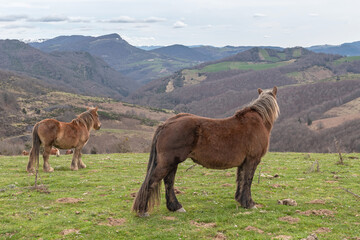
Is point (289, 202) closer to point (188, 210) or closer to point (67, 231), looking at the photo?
point (188, 210)

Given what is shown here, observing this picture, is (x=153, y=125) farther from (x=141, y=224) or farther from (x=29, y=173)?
(x=141, y=224)

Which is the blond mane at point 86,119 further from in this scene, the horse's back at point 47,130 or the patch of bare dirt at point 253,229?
the patch of bare dirt at point 253,229

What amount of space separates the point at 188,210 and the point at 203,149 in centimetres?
177

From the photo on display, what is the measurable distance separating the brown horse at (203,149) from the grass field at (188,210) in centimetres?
51

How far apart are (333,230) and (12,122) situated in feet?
253

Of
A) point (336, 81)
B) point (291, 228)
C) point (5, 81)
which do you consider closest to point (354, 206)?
point (291, 228)

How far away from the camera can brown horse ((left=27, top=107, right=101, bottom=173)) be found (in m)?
13.7

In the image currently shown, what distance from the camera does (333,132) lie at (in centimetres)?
8156

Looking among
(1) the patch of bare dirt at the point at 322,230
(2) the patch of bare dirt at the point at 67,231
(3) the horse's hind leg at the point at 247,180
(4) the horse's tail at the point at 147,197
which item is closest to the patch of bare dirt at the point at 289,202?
(3) the horse's hind leg at the point at 247,180

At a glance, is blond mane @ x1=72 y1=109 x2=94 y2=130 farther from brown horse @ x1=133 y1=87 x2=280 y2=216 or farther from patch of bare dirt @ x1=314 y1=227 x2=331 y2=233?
patch of bare dirt @ x1=314 y1=227 x2=331 y2=233

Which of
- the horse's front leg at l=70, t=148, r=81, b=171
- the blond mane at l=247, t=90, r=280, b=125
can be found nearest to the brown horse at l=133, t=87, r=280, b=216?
the blond mane at l=247, t=90, r=280, b=125

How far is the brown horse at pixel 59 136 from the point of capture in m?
13.7

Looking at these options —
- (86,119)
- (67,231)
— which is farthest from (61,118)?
(67,231)

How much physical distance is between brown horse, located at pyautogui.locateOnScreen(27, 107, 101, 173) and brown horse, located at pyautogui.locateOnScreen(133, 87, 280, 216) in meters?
7.55
